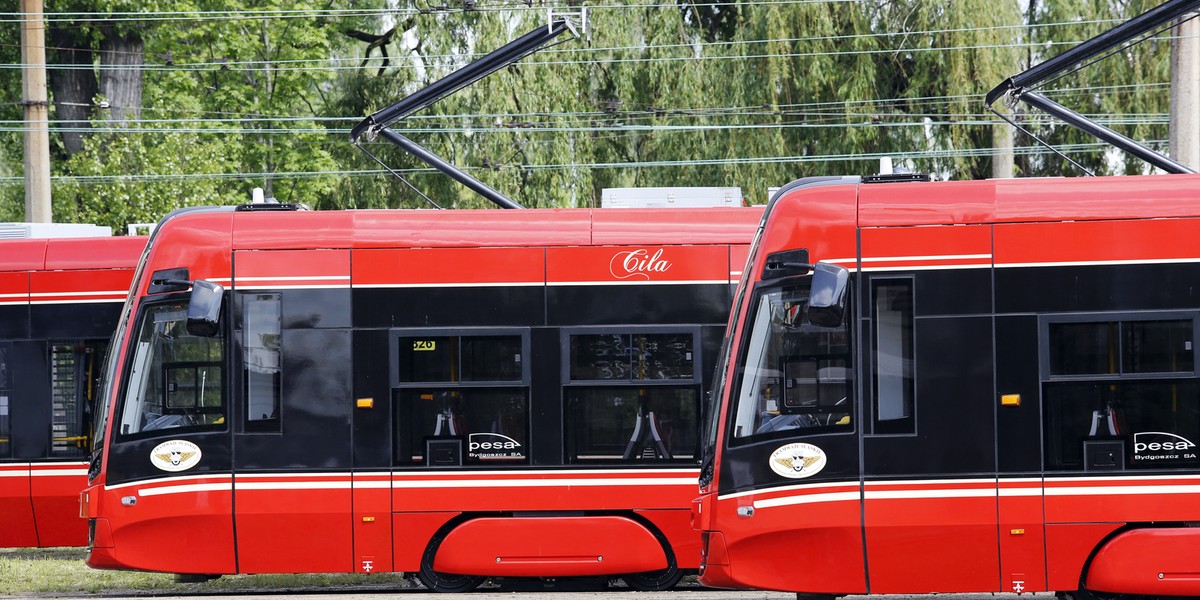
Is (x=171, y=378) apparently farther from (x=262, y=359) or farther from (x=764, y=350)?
(x=764, y=350)

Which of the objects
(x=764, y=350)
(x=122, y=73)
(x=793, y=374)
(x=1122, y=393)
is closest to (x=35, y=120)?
(x=122, y=73)

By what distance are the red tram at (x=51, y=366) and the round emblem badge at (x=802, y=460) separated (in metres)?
7.76

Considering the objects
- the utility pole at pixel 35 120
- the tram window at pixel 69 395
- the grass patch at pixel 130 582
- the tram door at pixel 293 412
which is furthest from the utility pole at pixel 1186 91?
the utility pole at pixel 35 120

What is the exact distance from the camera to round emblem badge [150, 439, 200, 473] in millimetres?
11500

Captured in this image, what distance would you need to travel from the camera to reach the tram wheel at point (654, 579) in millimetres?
11844

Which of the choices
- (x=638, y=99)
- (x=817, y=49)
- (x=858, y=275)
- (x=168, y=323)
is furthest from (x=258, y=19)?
(x=858, y=275)

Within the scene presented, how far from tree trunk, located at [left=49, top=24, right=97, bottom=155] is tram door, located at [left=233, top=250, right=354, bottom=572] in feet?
A: 73.8

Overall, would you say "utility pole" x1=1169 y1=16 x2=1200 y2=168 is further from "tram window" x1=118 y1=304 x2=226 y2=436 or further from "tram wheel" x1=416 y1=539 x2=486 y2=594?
"tram window" x1=118 y1=304 x2=226 y2=436

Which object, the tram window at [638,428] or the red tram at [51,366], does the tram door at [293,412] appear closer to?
the tram window at [638,428]

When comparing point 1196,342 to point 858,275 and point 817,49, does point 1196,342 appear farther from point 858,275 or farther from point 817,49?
point 817,49

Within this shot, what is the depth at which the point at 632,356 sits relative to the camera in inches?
458

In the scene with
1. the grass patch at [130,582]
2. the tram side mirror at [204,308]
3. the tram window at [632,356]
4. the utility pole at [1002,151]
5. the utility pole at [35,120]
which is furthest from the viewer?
the utility pole at [1002,151]

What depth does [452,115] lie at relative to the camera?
26.4 meters

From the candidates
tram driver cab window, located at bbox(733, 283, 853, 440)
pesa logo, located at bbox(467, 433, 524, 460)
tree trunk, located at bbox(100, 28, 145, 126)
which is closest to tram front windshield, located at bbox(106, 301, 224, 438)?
pesa logo, located at bbox(467, 433, 524, 460)
